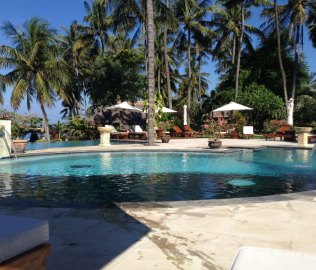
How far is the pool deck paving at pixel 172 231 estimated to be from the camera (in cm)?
339

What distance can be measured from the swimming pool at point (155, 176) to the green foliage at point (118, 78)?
669 inches

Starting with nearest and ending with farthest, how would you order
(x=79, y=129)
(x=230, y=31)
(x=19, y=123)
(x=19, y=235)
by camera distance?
(x=19, y=235), (x=19, y=123), (x=79, y=129), (x=230, y=31)

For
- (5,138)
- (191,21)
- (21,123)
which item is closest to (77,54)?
(191,21)

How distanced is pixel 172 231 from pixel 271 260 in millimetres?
2544

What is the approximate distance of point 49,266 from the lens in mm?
3201

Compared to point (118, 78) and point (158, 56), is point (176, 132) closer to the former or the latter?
point (118, 78)

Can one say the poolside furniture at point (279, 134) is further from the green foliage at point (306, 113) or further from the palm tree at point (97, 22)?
the palm tree at point (97, 22)

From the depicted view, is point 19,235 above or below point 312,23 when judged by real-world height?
below

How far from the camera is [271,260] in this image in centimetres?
177

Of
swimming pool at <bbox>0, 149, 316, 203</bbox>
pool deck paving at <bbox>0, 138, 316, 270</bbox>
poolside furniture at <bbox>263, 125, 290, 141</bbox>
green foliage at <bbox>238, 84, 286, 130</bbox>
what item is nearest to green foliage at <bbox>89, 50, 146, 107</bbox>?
green foliage at <bbox>238, 84, 286, 130</bbox>

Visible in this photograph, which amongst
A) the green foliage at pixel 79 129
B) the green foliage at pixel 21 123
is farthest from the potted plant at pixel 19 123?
the green foliage at pixel 79 129

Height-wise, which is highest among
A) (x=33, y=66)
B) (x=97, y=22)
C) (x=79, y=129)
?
(x=97, y=22)

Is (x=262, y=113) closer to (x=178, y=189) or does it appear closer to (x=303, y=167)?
(x=303, y=167)

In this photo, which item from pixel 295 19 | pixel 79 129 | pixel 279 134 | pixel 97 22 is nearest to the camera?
pixel 279 134
